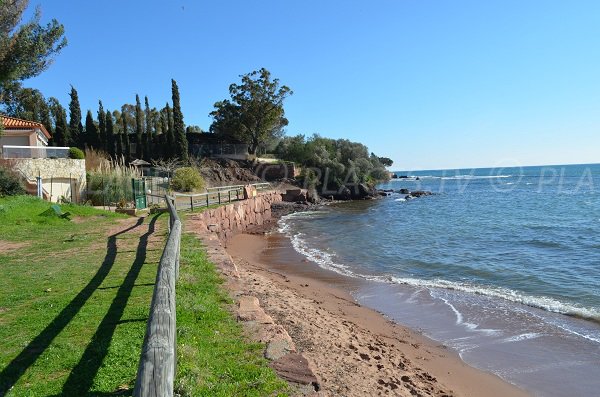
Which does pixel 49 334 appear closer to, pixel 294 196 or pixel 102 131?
pixel 294 196

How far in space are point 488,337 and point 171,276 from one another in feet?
22.8

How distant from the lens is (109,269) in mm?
8914

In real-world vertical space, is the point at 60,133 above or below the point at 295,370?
above

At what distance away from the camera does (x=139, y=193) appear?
23.0m

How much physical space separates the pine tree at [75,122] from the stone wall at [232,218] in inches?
1078

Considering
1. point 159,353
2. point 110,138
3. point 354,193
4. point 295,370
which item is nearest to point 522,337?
point 295,370

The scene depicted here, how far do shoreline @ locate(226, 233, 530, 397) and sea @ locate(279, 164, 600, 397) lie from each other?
0.48 meters

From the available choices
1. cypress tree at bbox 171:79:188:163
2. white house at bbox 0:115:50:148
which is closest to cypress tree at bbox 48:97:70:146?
cypress tree at bbox 171:79:188:163

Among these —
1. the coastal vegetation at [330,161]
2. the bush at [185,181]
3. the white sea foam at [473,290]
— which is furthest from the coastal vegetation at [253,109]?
the white sea foam at [473,290]

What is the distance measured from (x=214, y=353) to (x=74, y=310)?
2603 mm

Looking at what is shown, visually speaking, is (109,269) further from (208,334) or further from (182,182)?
(182,182)

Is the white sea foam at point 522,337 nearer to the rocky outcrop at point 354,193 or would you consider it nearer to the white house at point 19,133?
the white house at point 19,133

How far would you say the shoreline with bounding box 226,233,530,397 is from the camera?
5.75 m

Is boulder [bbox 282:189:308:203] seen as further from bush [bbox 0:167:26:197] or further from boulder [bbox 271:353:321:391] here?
boulder [bbox 271:353:321:391]
